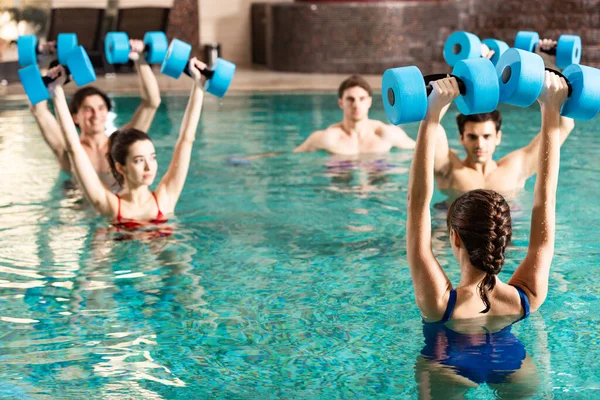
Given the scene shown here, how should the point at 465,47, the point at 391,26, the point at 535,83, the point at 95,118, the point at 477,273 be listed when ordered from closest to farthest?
the point at 535,83 < the point at 477,273 < the point at 465,47 < the point at 95,118 < the point at 391,26

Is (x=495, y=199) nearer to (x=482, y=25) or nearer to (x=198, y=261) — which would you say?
(x=198, y=261)

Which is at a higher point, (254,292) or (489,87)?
(489,87)

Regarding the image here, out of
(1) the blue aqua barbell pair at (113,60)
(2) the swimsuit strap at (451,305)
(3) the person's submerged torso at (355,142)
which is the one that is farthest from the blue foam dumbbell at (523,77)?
(3) the person's submerged torso at (355,142)

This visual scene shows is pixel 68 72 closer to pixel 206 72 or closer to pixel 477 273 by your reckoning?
pixel 206 72

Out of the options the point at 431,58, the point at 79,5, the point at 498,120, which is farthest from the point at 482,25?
the point at 498,120

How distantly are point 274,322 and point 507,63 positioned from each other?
60.6 inches

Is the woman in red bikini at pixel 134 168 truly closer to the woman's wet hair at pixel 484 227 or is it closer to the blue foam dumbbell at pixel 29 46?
the blue foam dumbbell at pixel 29 46

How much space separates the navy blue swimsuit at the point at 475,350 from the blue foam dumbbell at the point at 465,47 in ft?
7.40

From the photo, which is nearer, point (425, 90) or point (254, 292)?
point (425, 90)

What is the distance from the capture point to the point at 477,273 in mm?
2947

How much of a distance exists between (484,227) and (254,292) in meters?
1.60

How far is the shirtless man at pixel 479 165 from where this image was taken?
524 cm

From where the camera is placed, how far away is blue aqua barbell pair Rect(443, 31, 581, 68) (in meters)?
5.05

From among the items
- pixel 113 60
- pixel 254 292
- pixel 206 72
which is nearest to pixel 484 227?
pixel 254 292
